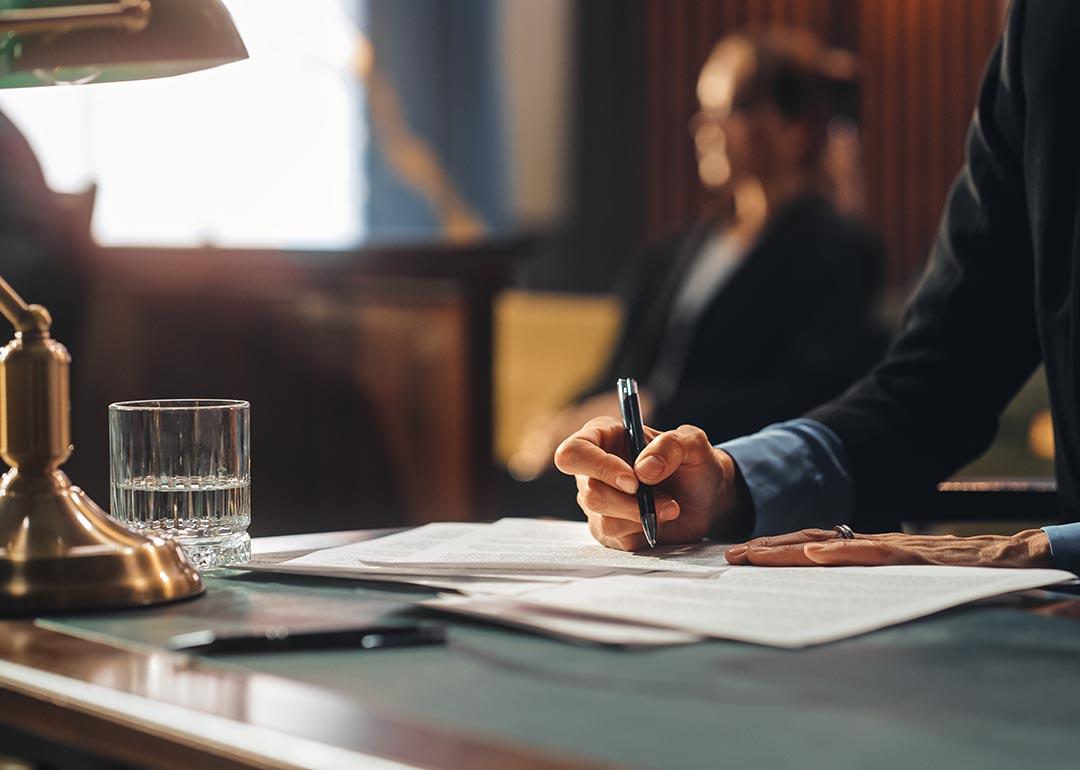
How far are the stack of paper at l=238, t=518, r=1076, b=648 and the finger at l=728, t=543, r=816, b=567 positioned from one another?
1 centimetres

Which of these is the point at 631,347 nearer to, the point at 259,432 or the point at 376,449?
the point at 376,449

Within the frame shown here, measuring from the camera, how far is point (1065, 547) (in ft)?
3.26

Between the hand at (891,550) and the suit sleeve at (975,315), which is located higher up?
the suit sleeve at (975,315)

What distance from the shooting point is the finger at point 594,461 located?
1.05 metres

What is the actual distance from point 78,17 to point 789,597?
1.79 ft

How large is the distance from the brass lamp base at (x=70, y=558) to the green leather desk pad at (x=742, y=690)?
0.07ft

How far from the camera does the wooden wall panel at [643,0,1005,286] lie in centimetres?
579

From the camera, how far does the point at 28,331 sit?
88cm

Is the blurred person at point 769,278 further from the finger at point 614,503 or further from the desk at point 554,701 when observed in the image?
the desk at point 554,701

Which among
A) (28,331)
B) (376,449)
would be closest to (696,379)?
(376,449)

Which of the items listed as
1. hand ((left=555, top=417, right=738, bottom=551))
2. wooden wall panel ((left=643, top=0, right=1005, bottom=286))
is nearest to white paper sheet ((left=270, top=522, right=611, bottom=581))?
hand ((left=555, top=417, right=738, bottom=551))

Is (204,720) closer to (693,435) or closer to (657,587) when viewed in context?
(657,587)

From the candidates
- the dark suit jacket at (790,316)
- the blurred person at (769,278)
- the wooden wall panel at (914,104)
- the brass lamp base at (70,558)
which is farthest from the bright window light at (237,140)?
the brass lamp base at (70,558)

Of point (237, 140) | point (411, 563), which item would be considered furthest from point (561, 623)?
point (237, 140)
